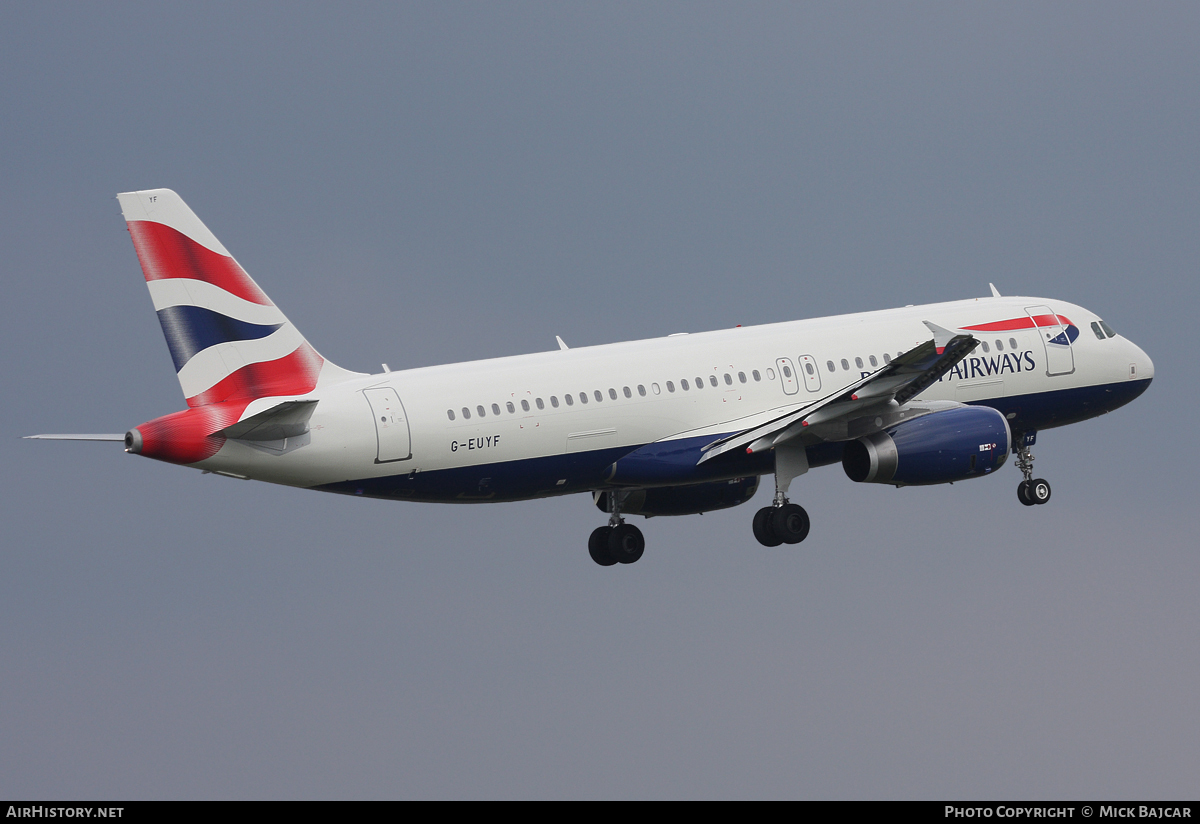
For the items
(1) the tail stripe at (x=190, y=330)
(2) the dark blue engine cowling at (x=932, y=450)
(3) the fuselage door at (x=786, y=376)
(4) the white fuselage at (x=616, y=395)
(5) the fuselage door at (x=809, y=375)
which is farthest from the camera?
(5) the fuselage door at (x=809, y=375)

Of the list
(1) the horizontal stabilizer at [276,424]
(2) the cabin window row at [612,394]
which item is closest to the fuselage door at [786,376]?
(2) the cabin window row at [612,394]

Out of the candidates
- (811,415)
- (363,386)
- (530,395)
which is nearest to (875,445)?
(811,415)

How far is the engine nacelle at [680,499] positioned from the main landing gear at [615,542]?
274 mm

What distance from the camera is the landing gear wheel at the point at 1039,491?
5325 centimetres

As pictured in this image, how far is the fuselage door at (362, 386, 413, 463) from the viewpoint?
142 ft

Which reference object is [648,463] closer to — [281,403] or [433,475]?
[433,475]

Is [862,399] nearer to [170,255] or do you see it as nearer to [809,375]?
[809,375]

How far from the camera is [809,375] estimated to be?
49.1 meters

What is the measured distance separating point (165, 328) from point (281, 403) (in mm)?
3018

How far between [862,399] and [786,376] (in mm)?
3190

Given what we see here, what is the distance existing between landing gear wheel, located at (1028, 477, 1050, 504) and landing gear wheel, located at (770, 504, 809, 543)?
8.25 meters

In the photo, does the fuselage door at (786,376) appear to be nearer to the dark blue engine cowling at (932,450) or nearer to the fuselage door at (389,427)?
the dark blue engine cowling at (932,450)

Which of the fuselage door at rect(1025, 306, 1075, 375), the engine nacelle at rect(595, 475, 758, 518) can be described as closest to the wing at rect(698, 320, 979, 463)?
the engine nacelle at rect(595, 475, 758, 518)

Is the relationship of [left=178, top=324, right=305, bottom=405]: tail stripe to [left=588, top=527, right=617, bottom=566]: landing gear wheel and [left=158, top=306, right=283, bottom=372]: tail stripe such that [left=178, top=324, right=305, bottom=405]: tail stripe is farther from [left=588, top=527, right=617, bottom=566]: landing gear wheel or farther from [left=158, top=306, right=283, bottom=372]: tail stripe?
[left=588, top=527, right=617, bottom=566]: landing gear wheel
